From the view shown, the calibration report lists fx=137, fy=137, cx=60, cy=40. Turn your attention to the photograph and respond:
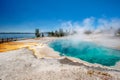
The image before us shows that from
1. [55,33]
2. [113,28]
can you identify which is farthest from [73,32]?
[113,28]

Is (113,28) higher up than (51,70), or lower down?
higher up

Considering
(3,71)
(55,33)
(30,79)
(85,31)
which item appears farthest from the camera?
(85,31)

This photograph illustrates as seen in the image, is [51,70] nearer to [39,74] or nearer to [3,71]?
[39,74]

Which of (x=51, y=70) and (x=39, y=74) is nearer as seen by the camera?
(x=39, y=74)

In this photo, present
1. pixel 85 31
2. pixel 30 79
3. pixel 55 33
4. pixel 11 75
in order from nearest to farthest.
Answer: pixel 30 79, pixel 11 75, pixel 55 33, pixel 85 31

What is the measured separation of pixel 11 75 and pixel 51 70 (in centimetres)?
371

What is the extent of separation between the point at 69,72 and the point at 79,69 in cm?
133

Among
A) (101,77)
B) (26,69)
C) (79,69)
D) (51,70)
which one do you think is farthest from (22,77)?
(101,77)

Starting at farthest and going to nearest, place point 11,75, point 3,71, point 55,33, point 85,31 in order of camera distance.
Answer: point 85,31 < point 55,33 < point 3,71 < point 11,75

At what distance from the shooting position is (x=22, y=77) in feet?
38.7

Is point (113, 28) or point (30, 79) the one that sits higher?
point (113, 28)

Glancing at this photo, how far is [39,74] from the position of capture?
12398 mm

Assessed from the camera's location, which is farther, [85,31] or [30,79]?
[85,31]

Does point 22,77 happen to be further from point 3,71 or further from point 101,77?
point 101,77
